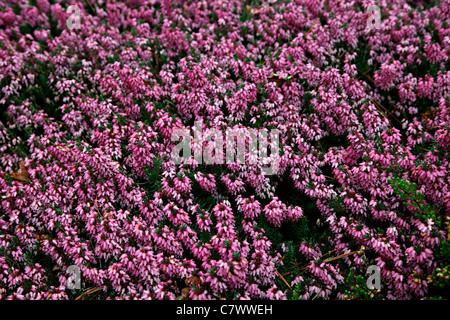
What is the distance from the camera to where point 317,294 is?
12.0 feet

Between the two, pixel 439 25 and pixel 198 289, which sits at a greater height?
pixel 439 25

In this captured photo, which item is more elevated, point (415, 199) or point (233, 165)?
point (233, 165)

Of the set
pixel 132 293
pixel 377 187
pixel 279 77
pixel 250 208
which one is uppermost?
pixel 279 77

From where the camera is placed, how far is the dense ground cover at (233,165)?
3699 millimetres

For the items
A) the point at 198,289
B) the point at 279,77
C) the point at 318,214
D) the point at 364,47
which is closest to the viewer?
the point at 198,289

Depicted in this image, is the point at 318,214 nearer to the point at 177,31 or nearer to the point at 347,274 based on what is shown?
the point at 347,274

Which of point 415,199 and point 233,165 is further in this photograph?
point 233,165

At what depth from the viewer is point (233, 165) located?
4309 mm

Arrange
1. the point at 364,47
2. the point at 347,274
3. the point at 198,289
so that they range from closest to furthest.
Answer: the point at 198,289 → the point at 347,274 → the point at 364,47

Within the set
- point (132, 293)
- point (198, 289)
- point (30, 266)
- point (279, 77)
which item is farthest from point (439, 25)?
point (30, 266)

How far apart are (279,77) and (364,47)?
207 cm

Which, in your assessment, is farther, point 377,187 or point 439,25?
point 439,25

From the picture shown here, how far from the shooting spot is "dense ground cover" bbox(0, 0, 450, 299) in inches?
146

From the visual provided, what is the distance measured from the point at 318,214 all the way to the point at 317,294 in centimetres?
113
